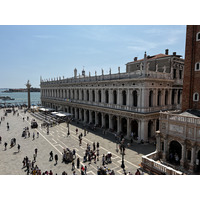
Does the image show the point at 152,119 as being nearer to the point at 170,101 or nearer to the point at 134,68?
the point at 170,101

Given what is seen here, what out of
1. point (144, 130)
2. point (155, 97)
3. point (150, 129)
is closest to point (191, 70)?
point (155, 97)

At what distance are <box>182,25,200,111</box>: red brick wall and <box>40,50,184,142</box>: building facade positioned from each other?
5025 mm

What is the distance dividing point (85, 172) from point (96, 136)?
435 inches

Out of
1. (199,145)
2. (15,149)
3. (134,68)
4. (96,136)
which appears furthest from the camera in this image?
(134,68)

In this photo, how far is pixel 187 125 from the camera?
1373 cm

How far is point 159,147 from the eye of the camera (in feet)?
53.9

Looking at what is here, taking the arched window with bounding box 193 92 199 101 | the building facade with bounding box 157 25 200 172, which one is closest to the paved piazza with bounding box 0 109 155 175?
the building facade with bounding box 157 25 200 172

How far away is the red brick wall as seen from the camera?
53.9 ft

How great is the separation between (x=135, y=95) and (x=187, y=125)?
10779 mm

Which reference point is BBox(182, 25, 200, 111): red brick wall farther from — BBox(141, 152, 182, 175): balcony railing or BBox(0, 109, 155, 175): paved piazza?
BBox(141, 152, 182, 175): balcony railing

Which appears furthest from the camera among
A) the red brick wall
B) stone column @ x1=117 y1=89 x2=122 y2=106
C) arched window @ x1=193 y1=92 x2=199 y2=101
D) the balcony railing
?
stone column @ x1=117 y1=89 x2=122 y2=106

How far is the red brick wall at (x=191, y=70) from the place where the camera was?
16.4 m

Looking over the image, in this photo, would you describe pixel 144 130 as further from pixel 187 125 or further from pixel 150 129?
pixel 187 125

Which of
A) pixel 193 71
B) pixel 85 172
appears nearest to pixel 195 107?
pixel 193 71
